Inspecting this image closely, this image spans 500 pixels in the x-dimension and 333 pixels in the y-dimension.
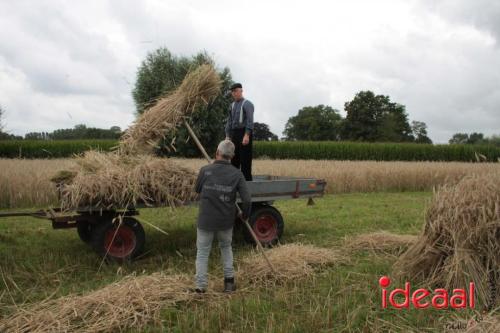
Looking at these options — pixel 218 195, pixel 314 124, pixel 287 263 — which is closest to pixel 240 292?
pixel 287 263

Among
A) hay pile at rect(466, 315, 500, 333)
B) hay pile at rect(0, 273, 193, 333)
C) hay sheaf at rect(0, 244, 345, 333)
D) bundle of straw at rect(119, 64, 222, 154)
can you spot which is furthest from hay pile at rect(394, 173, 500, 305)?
bundle of straw at rect(119, 64, 222, 154)

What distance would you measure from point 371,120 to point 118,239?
60.6 m

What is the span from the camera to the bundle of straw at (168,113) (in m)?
6.23

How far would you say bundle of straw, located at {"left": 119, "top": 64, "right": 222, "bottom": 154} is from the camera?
623 centimetres

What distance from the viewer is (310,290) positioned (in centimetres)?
462

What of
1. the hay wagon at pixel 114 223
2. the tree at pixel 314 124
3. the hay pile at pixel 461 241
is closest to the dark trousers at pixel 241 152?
the hay wagon at pixel 114 223

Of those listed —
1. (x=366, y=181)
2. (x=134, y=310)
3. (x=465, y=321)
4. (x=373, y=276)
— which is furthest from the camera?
(x=366, y=181)

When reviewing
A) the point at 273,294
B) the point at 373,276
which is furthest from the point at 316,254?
the point at 273,294

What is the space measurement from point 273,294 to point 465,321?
5.98 feet

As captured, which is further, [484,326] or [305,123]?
[305,123]

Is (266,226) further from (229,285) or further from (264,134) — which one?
(264,134)

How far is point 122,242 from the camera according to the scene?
5875 mm

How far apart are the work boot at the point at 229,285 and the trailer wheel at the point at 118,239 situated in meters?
1.69

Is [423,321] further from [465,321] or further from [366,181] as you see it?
[366,181]
